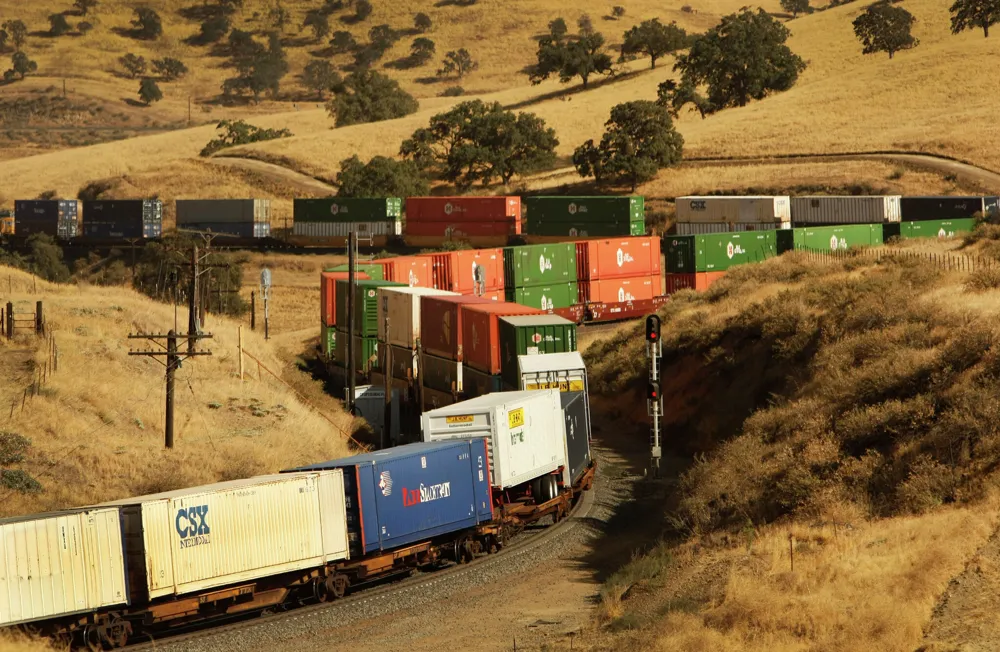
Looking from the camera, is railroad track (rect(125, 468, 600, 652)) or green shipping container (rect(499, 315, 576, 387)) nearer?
railroad track (rect(125, 468, 600, 652))

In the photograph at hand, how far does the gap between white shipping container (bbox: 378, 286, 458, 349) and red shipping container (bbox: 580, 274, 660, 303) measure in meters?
15.7

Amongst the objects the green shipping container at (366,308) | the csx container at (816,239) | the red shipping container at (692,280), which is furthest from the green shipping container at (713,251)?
the green shipping container at (366,308)

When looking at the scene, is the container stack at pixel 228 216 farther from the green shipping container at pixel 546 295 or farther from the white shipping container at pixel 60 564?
the white shipping container at pixel 60 564

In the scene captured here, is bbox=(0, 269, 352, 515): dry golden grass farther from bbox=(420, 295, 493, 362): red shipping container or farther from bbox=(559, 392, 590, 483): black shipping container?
bbox=(559, 392, 590, 483): black shipping container

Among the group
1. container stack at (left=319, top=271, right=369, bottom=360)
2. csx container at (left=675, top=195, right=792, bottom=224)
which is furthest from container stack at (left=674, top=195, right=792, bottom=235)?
container stack at (left=319, top=271, right=369, bottom=360)

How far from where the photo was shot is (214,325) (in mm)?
49500

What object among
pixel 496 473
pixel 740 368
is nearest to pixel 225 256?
pixel 740 368

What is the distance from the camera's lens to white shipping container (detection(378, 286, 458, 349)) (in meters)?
40.9

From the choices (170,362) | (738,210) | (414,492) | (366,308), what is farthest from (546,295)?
(414,492)

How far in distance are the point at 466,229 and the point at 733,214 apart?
1938 centimetres

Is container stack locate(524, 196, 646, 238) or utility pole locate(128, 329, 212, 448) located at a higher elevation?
container stack locate(524, 196, 646, 238)

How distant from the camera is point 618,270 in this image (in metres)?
58.7

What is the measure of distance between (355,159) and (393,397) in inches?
2823

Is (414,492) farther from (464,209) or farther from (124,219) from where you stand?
(124,219)
